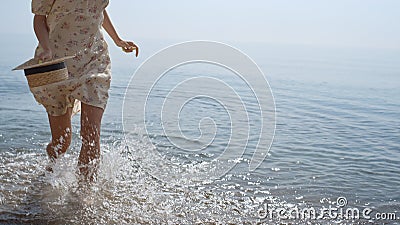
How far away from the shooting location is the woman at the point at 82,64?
10.4 feet

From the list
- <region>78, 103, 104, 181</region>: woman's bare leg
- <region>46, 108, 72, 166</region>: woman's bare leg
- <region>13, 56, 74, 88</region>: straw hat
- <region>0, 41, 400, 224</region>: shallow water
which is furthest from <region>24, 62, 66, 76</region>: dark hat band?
<region>0, 41, 400, 224</region>: shallow water

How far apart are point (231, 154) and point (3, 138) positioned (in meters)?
1.91

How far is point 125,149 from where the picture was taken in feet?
14.2

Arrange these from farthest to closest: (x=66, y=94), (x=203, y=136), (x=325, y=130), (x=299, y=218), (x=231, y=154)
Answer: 1. (x=325, y=130)
2. (x=203, y=136)
3. (x=231, y=154)
4. (x=66, y=94)
5. (x=299, y=218)

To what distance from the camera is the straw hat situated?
9.50 feet

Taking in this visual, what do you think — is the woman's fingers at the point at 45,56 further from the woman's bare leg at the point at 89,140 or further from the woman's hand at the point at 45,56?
the woman's bare leg at the point at 89,140

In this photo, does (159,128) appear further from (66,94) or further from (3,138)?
(66,94)

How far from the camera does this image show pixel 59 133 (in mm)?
3402

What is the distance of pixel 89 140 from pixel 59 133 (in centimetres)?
31

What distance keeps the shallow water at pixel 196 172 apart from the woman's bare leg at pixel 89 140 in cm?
10

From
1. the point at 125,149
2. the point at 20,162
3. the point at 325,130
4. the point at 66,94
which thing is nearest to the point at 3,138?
the point at 20,162

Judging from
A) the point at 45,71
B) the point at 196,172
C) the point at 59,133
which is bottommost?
the point at 196,172

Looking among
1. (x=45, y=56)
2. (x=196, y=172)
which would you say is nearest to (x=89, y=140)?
(x=45, y=56)

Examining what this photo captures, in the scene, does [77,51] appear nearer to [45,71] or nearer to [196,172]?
[45,71]
